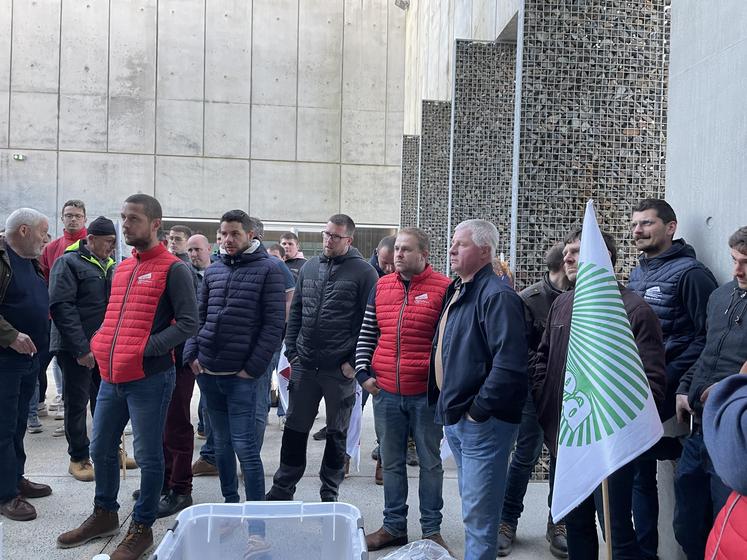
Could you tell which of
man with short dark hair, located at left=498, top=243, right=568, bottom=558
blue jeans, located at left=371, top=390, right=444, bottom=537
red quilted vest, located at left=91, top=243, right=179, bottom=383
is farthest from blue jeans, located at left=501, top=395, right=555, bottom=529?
red quilted vest, located at left=91, top=243, right=179, bottom=383

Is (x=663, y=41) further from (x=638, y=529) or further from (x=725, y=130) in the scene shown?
(x=638, y=529)

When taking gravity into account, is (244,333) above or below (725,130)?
below

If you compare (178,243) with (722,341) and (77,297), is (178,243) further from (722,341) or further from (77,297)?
(722,341)

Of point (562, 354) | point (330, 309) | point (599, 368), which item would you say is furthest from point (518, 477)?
point (599, 368)

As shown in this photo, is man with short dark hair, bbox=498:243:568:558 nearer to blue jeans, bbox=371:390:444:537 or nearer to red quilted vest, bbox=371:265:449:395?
blue jeans, bbox=371:390:444:537

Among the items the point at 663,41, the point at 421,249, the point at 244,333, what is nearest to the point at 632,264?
the point at 663,41

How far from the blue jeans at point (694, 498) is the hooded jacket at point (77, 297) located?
130 inches

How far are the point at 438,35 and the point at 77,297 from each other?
8.15 meters

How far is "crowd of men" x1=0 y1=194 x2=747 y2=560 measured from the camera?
9.09 feet

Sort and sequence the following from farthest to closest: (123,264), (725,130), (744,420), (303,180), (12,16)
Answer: (303,180) → (12,16) → (123,264) → (725,130) → (744,420)

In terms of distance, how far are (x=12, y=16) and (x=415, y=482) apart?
1430cm

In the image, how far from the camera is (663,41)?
506cm

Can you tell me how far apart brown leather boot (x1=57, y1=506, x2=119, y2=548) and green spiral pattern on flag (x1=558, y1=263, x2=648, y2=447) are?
8.06 feet

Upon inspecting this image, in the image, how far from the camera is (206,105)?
15.0 meters
